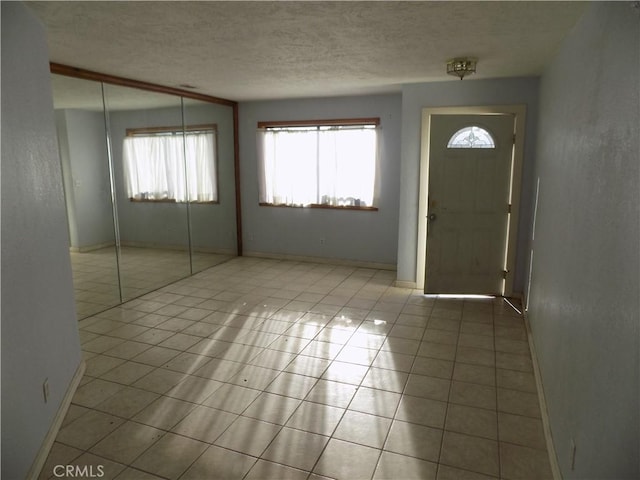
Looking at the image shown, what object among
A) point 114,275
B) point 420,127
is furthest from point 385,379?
point 114,275

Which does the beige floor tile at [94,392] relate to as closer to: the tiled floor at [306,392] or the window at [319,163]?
the tiled floor at [306,392]

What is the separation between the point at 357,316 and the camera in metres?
4.26

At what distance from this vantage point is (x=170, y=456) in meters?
2.22

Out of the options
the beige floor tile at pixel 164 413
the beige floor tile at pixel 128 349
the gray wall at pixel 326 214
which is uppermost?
the gray wall at pixel 326 214

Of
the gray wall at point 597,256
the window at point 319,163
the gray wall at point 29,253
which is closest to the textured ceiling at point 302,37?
the gray wall at point 29,253

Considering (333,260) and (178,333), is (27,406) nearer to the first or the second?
(178,333)

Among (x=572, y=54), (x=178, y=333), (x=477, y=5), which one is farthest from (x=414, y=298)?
(x=477, y=5)

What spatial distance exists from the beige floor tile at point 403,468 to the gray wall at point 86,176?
3.39m

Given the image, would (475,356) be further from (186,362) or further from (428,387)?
(186,362)

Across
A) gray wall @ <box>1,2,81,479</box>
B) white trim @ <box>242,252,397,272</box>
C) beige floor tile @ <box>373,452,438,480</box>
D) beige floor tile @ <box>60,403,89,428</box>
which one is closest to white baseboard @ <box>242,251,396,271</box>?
white trim @ <box>242,252,397,272</box>

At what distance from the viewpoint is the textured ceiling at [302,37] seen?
7.51 ft

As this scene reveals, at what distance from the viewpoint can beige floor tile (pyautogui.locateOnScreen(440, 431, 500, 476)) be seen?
7.04 ft

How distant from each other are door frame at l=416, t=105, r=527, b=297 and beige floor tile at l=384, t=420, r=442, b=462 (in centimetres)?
267

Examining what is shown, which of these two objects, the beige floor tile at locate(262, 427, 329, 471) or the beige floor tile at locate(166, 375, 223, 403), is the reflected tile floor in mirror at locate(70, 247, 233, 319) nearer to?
the beige floor tile at locate(166, 375, 223, 403)
